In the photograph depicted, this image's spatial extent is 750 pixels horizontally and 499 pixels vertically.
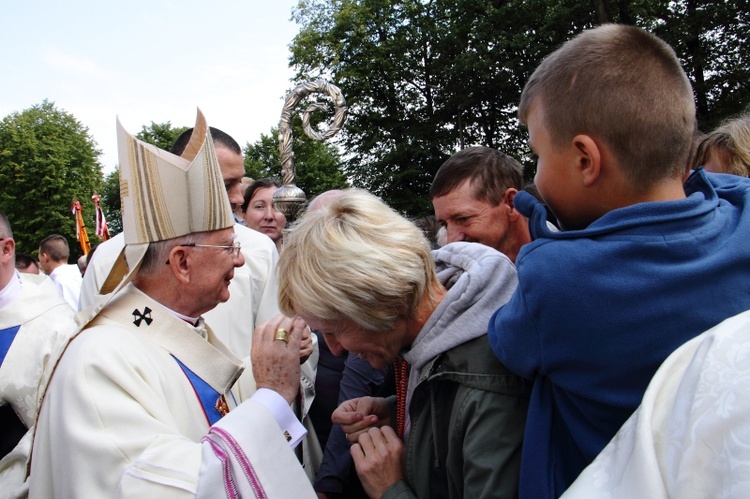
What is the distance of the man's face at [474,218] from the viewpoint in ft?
8.78

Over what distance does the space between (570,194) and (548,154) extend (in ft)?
0.33

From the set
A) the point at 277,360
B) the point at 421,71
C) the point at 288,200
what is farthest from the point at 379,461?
the point at 421,71

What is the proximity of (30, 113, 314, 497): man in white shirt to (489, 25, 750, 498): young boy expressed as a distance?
33.3 inches

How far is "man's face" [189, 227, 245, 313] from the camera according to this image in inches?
82.9

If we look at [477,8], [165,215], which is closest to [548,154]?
[165,215]

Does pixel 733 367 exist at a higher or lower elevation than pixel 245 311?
higher

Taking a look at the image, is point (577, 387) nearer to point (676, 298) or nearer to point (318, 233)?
point (676, 298)

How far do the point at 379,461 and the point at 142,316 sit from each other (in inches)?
36.6

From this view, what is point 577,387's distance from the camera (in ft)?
3.88

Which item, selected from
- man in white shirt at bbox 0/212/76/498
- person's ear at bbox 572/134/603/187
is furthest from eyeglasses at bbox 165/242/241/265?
person's ear at bbox 572/134/603/187

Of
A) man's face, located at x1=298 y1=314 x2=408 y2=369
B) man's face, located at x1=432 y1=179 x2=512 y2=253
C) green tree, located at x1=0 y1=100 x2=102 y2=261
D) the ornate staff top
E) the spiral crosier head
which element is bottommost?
man's face, located at x1=298 y1=314 x2=408 y2=369

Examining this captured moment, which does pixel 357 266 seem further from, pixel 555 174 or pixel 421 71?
pixel 421 71

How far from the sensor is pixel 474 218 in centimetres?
268

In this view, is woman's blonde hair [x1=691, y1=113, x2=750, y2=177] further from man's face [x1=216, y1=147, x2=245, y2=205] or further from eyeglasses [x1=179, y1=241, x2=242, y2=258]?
man's face [x1=216, y1=147, x2=245, y2=205]
